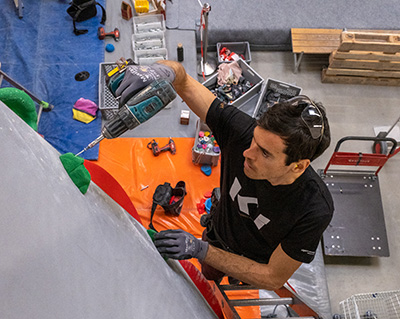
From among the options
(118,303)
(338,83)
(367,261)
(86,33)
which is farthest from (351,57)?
(118,303)

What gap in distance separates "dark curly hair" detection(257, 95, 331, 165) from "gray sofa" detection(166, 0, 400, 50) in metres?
3.34

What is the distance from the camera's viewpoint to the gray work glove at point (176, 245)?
1.54 metres

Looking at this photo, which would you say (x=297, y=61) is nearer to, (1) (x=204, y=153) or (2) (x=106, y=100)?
(1) (x=204, y=153)

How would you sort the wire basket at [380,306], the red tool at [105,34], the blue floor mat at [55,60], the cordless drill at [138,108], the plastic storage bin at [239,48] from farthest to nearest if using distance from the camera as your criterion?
1. the plastic storage bin at [239,48]
2. the red tool at [105,34]
3. the blue floor mat at [55,60]
4. the wire basket at [380,306]
5. the cordless drill at [138,108]

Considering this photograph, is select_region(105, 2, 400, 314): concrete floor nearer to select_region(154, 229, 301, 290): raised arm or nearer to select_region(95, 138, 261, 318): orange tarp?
select_region(95, 138, 261, 318): orange tarp

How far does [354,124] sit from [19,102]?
4.06 m

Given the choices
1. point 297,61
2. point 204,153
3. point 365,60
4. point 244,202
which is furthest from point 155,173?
point 365,60

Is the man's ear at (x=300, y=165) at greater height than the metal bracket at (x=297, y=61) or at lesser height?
greater

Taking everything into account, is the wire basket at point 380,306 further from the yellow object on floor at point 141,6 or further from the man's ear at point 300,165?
the yellow object on floor at point 141,6

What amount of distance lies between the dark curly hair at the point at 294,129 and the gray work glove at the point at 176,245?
55 centimetres

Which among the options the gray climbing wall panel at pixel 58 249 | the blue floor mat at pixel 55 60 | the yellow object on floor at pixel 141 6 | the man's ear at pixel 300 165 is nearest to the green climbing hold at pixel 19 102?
the gray climbing wall panel at pixel 58 249

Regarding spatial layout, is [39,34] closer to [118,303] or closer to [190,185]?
[190,185]

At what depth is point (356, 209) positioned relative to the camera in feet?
11.4

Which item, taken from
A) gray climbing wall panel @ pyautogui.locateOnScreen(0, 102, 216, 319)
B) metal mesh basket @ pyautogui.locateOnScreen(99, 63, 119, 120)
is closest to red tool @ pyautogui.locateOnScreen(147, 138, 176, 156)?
metal mesh basket @ pyautogui.locateOnScreen(99, 63, 119, 120)
